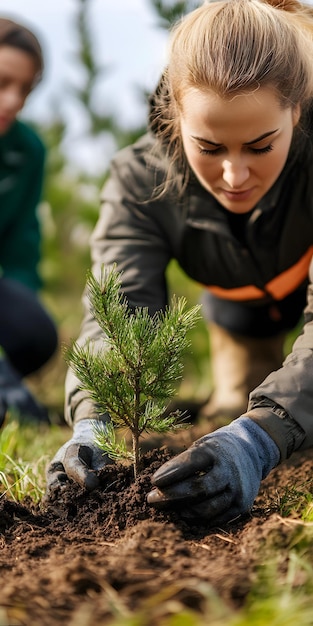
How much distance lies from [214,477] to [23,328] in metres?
2.52

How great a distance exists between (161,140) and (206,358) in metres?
2.57

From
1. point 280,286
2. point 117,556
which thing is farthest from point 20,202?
point 117,556

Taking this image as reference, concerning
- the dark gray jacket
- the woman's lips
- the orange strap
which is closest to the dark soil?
the dark gray jacket

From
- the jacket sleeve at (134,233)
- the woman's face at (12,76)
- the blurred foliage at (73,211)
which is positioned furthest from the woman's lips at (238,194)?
the blurred foliage at (73,211)

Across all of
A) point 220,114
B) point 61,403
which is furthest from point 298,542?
point 61,403

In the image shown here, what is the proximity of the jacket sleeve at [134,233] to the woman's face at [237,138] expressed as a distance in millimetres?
507

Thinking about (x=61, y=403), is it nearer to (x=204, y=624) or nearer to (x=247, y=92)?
(x=247, y=92)

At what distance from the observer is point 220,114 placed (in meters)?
2.05

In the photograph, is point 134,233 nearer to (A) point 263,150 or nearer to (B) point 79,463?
(A) point 263,150

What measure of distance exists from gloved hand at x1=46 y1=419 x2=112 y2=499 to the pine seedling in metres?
0.09

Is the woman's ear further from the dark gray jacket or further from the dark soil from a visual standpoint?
the dark soil

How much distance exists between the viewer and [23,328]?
4.15 meters

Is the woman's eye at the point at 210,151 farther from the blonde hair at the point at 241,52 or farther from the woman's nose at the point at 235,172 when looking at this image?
the blonde hair at the point at 241,52

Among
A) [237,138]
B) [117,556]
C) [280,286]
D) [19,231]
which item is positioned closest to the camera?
[117,556]
